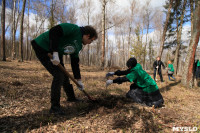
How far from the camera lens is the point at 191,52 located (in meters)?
6.45

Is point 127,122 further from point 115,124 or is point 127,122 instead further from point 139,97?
point 139,97

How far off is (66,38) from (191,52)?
6.85 meters

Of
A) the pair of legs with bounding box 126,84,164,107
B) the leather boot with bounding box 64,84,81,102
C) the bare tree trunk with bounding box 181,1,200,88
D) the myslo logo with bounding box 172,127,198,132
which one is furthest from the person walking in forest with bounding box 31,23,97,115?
the bare tree trunk with bounding box 181,1,200,88

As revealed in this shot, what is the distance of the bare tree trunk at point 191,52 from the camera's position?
245 inches

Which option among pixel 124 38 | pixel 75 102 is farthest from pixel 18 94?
pixel 124 38

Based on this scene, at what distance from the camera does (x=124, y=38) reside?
34.7 metres

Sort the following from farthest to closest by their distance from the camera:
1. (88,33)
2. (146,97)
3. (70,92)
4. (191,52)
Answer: (191,52) < (146,97) < (70,92) < (88,33)

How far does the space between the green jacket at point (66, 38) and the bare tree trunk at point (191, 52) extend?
6590mm

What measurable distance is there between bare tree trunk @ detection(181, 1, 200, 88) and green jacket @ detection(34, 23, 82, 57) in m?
6.59

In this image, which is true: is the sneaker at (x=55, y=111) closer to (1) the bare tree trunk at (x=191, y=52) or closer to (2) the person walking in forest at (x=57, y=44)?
(2) the person walking in forest at (x=57, y=44)

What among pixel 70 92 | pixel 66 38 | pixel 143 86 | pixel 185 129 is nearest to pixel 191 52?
pixel 143 86

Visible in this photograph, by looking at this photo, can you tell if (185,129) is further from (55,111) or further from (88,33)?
(88,33)

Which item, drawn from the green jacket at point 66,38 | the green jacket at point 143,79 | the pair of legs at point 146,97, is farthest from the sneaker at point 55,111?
the pair of legs at point 146,97

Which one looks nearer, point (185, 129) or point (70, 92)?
point (185, 129)
